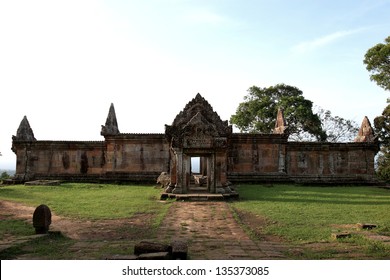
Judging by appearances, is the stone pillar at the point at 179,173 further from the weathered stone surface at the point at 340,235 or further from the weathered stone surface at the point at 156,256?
the weathered stone surface at the point at 156,256

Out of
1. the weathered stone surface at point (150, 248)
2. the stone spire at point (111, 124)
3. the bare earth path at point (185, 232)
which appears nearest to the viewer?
the weathered stone surface at point (150, 248)

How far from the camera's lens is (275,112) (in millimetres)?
38875

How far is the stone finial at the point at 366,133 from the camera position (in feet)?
85.1

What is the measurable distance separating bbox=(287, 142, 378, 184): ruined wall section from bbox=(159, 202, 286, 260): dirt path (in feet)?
40.7

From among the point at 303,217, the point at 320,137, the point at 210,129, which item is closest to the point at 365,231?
the point at 303,217

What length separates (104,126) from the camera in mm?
26500

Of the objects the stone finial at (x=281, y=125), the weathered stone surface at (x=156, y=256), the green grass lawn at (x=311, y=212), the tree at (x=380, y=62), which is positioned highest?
the tree at (x=380, y=62)

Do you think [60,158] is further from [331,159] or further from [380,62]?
[380,62]

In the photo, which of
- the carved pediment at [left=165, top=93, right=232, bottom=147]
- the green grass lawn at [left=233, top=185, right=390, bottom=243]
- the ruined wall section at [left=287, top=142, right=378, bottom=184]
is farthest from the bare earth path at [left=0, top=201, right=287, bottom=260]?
the ruined wall section at [left=287, top=142, right=378, bottom=184]

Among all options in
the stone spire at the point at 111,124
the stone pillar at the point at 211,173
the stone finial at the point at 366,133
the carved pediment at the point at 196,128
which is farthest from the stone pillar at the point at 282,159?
the stone spire at the point at 111,124

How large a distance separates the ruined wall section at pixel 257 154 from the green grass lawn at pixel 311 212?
21.5 feet

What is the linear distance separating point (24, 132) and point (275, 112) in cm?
2458

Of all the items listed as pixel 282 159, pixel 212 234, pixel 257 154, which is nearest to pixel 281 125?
pixel 282 159

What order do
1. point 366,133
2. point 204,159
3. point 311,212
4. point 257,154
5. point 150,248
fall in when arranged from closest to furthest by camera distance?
point 150,248 → point 311,212 → point 204,159 → point 257,154 → point 366,133
